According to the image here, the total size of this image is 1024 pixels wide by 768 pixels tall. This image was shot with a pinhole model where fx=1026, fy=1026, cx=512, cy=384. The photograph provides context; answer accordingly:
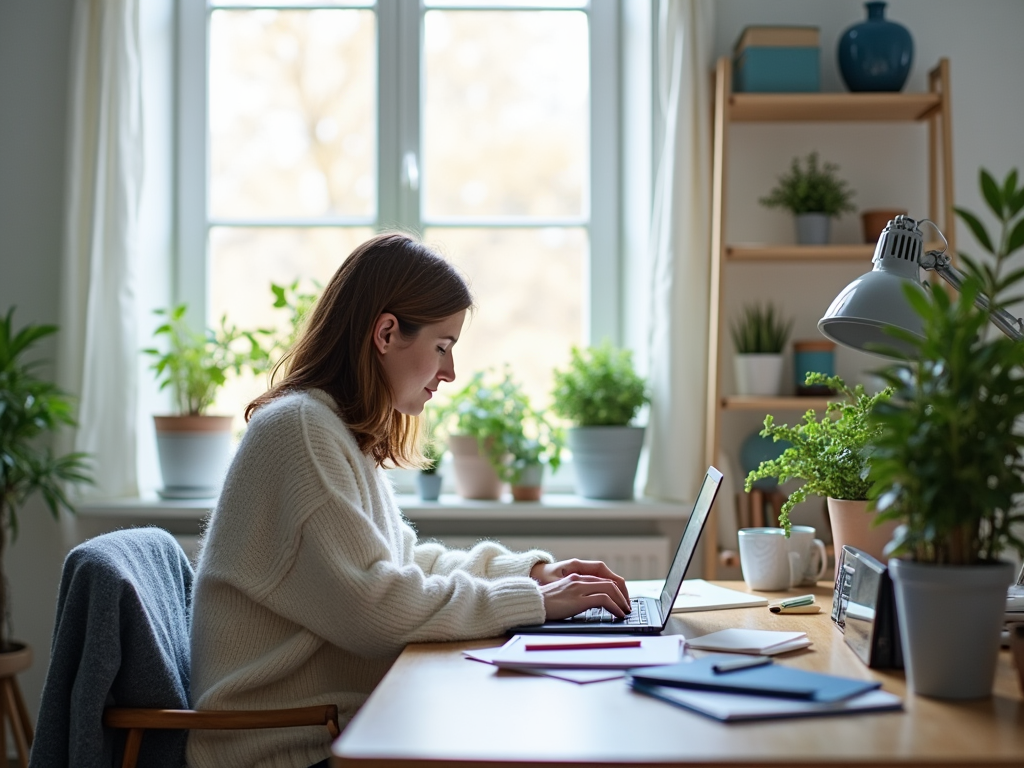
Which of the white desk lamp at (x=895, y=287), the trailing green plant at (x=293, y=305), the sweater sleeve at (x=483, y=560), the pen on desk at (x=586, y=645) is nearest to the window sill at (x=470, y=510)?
the trailing green plant at (x=293, y=305)

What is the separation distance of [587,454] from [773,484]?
21.0 inches

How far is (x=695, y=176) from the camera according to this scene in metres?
2.93

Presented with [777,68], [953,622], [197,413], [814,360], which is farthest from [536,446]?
[953,622]

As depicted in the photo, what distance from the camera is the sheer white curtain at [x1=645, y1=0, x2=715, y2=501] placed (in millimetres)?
2891

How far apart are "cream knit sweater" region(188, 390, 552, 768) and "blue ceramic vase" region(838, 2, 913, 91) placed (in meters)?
1.98

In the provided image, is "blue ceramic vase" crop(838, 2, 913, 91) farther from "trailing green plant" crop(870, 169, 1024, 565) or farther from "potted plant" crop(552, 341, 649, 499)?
"trailing green plant" crop(870, 169, 1024, 565)

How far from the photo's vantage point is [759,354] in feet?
9.52

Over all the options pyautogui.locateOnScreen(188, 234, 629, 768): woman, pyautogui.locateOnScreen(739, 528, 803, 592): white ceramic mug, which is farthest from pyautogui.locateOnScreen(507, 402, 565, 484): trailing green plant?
pyautogui.locateOnScreen(188, 234, 629, 768): woman

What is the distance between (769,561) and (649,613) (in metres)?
0.36

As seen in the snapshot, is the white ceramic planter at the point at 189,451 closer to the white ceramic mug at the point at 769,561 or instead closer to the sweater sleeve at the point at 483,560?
the sweater sleeve at the point at 483,560

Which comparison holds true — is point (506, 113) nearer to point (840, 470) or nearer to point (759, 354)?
point (759, 354)

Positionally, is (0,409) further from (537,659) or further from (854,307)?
(854,307)

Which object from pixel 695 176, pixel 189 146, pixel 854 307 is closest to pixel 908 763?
pixel 854 307

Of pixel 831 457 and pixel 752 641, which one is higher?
pixel 831 457
